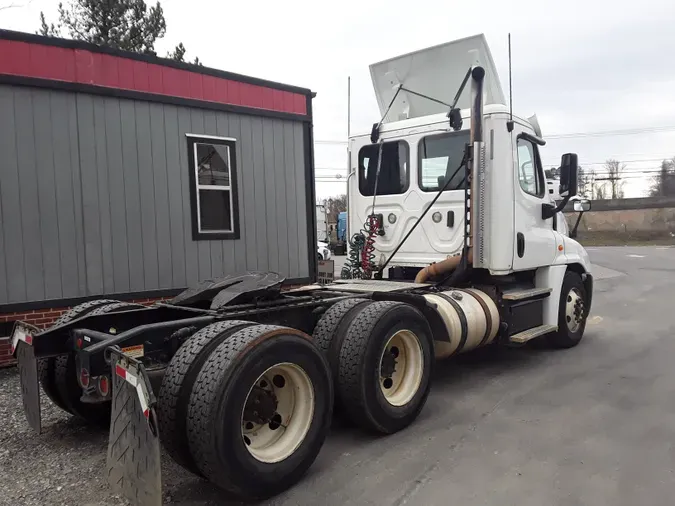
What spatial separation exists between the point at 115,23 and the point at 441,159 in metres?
18.4

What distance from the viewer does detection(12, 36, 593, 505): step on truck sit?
2965mm

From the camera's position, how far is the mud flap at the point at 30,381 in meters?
3.65

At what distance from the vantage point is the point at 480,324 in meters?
5.45

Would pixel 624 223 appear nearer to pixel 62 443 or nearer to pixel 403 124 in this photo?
pixel 403 124

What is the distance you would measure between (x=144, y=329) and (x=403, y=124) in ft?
14.0

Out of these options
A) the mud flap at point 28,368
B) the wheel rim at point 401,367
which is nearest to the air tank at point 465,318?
the wheel rim at point 401,367

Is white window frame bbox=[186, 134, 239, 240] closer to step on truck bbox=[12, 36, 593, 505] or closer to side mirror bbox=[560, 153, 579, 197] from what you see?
step on truck bbox=[12, 36, 593, 505]

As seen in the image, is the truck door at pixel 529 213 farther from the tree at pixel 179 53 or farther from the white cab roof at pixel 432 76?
the tree at pixel 179 53

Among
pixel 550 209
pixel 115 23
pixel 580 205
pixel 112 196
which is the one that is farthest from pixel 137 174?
pixel 115 23

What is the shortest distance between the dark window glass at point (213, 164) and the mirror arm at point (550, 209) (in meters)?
4.30

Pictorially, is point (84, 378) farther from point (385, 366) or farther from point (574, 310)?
point (574, 310)

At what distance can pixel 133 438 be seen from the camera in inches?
108

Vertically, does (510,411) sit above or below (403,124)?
below

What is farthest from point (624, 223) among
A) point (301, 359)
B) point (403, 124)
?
point (301, 359)
